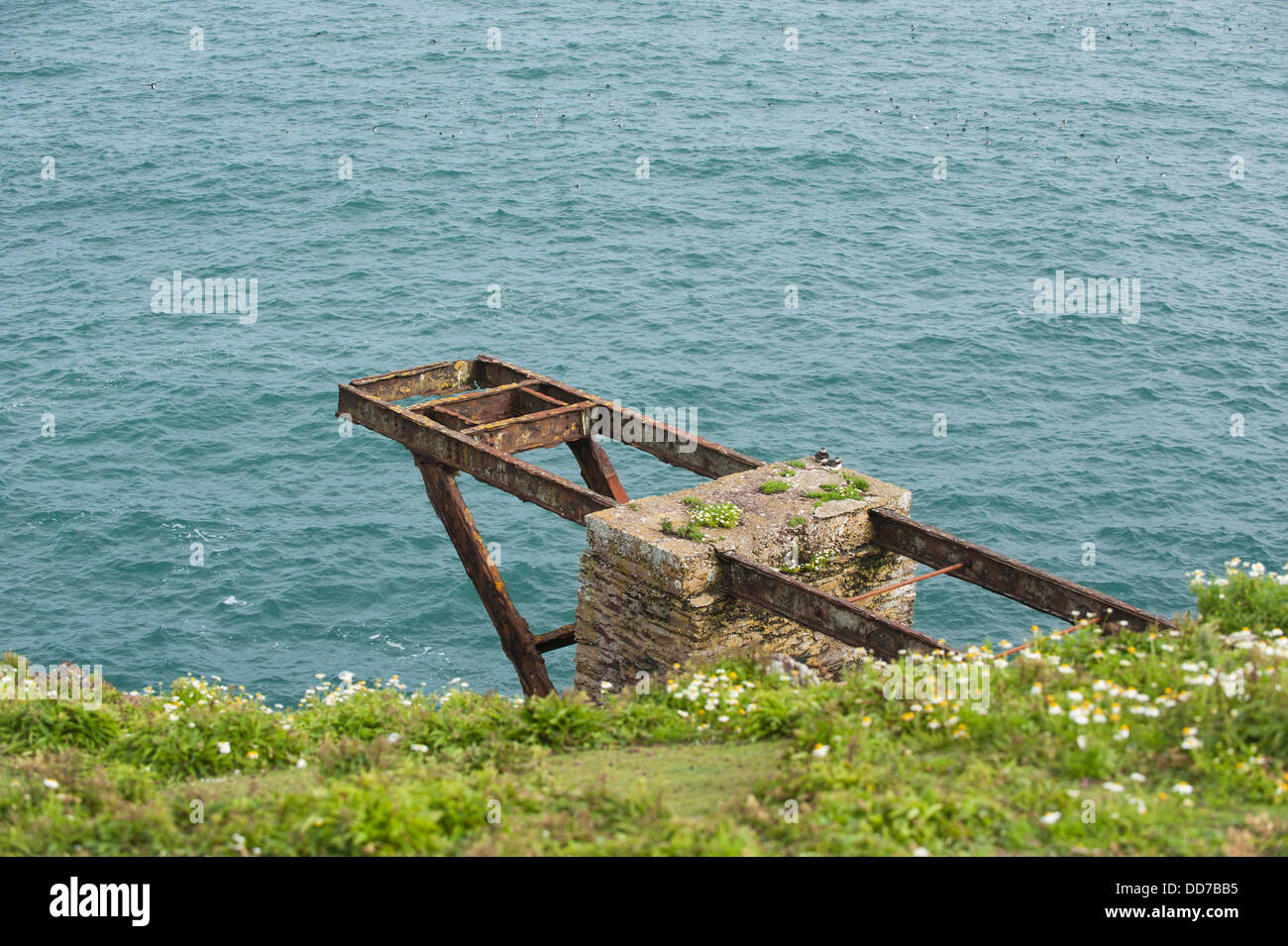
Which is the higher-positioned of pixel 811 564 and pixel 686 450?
pixel 686 450

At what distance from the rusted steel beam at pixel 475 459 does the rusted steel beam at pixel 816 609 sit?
174cm

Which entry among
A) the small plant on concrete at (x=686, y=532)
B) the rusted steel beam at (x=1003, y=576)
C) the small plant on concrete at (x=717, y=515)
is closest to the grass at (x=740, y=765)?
the rusted steel beam at (x=1003, y=576)

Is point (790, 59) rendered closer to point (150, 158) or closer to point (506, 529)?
point (150, 158)

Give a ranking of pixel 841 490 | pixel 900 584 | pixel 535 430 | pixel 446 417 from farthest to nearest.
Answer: pixel 446 417 < pixel 535 430 < pixel 841 490 < pixel 900 584

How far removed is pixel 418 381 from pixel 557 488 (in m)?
3.97

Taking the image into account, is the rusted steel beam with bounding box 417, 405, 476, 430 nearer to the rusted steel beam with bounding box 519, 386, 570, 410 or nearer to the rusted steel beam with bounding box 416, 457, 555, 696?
the rusted steel beam with bounding box 416, 457, 555, 696

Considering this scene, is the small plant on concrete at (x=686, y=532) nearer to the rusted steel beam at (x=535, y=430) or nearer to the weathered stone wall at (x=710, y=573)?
the weathered stone wall at (x=710, y=573)

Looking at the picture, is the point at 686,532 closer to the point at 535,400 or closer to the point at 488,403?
the point at 535,400

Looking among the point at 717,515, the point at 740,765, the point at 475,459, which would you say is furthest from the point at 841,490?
the point at 740,765

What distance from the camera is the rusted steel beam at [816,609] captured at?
35.7 ft

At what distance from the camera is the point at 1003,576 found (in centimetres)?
1202

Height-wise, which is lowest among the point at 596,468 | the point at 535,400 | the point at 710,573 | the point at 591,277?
the point at 591,277

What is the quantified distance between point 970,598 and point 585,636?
15473 millimetres

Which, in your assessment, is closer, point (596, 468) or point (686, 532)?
point (686, 532)
